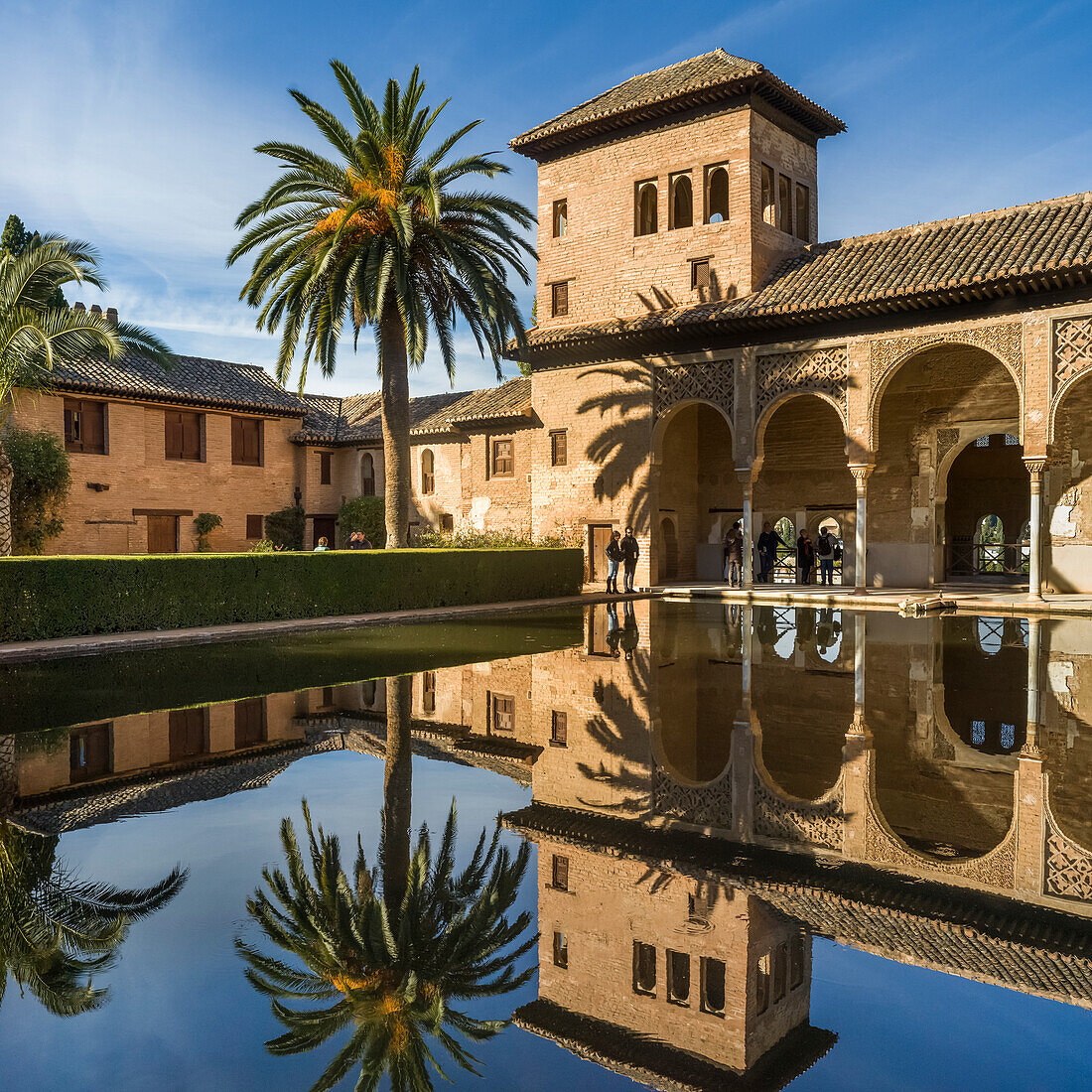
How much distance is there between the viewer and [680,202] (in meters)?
24.2

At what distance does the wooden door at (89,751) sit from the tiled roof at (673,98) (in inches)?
798

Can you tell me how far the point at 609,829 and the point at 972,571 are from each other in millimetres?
25516

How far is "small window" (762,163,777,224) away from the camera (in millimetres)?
22906

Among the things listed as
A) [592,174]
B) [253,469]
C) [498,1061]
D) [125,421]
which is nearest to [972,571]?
[592,174]

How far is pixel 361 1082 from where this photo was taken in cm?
265

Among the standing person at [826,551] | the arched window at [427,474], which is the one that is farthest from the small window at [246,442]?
the standing person at [826,551]

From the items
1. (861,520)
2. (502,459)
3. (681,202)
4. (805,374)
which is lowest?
(861,520)

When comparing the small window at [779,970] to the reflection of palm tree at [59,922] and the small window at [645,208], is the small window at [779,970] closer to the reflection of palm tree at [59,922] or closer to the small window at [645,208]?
the reflection of palm tree at [59,922]

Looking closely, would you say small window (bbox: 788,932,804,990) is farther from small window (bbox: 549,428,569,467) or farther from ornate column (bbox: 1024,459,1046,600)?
small window (bbox: 549,428,569,467)

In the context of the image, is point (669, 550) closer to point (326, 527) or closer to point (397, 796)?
point (326, 527)

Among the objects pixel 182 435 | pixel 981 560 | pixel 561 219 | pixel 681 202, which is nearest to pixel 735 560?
pixel 981 560

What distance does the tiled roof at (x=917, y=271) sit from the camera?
1756 cm

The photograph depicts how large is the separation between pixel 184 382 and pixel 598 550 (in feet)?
45.2

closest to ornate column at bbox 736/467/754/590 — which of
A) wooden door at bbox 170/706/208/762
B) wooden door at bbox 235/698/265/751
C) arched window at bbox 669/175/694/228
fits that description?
arched window at bbox 669/175/694/228
